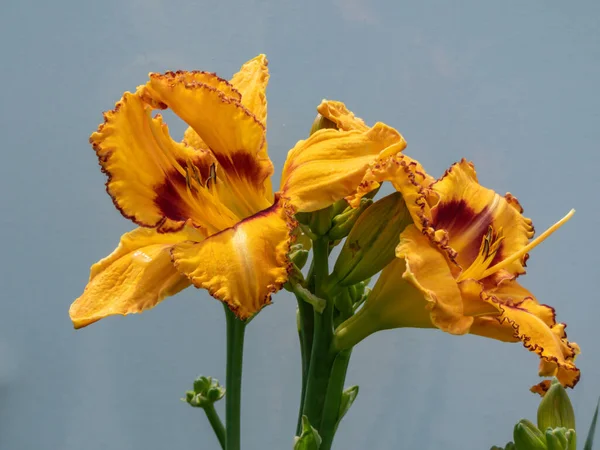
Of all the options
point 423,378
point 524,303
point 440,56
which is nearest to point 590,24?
point 440,56

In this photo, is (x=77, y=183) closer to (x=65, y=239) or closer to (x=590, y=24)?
(x=65, y=239)

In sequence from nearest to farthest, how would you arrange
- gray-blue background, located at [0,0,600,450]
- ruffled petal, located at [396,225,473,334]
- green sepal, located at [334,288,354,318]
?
1. ruffled petal, located at [396,225,473,334]
2. green sepal, located at [334,288,354,318]
3. gray-blue background, located at [0,0,600,450]

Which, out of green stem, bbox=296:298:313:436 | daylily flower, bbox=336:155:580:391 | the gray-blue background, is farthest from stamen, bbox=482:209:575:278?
the gray-blue background

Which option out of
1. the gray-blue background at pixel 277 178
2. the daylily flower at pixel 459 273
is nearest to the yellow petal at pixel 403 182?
the daylily flower at pixel 459 273

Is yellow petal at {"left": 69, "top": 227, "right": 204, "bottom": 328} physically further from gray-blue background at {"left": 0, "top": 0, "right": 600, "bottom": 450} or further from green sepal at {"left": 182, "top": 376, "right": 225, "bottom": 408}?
gray-blue background at {"left": 0, "top": 0, "right": 600, "bottom": 450}

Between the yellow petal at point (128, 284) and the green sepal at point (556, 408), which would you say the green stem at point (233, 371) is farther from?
the green sepal at point (556, 408)

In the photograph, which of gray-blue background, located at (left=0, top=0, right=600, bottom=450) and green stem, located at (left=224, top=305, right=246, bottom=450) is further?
gray-blue background, located at (left=0, top=0, right=600, bottom=450)

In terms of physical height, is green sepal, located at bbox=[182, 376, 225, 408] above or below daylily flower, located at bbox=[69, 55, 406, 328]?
below

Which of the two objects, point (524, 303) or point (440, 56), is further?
point (440, 56)
